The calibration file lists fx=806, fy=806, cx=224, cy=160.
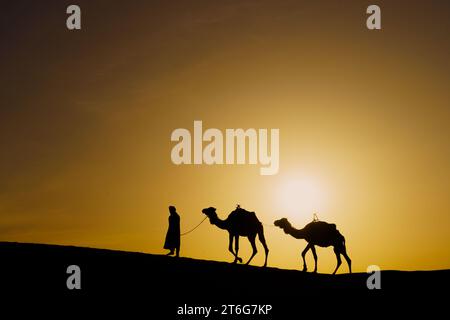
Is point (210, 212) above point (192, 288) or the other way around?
above

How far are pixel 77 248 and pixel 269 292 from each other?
10174mm

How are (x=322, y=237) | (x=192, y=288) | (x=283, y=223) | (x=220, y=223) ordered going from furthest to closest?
(x=283, y=223), (x=220, y=223), (x=322, y=237), (x=192, y=288)

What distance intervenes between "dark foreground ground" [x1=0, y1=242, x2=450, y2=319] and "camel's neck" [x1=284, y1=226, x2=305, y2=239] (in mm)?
1484

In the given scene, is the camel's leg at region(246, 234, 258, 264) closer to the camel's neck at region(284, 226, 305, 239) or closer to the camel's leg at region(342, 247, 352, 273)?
the camel's neck at region(284, 226, 305, 239)

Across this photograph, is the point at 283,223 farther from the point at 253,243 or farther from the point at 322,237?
the point at 322,237

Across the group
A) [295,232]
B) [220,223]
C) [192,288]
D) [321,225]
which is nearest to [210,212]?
[220,223]

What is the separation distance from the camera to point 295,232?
32531mm

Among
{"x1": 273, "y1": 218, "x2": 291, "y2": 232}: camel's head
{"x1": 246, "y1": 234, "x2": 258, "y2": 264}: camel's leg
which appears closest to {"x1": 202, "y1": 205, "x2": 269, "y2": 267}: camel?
{"x1": 246, "y1": 234, "x2": 258, "y2": 264}: camel's leg

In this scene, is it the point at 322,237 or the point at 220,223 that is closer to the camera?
the point at 322,237

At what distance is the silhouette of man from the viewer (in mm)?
31922

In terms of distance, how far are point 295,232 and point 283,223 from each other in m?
0.80
